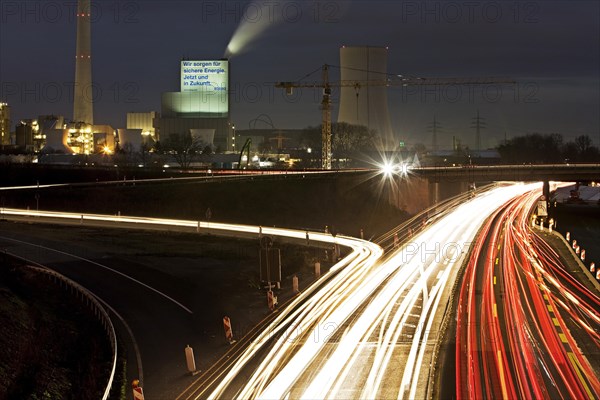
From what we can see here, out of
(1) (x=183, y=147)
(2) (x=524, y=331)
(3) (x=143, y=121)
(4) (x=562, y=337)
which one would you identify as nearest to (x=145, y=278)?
(2) (x=524, y=331)

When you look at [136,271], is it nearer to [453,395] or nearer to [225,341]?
[225,341]

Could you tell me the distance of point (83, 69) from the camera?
117 metres

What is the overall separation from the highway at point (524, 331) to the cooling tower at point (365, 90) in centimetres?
6359

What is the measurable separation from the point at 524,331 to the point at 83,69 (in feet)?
347

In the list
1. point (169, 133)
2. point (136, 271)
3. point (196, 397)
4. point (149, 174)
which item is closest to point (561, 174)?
point (149, 174)

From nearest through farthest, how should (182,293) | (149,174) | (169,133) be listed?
(182,293)
(149,174)
(169,133)

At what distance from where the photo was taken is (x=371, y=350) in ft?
63.9

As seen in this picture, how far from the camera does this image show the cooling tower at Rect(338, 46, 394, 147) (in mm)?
100938

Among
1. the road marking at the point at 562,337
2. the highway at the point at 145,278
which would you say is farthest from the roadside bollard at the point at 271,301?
the road marking at the point at 562,337

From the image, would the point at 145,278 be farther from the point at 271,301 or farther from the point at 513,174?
the point at 513,174

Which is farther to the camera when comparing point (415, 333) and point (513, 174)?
point (513, 174)

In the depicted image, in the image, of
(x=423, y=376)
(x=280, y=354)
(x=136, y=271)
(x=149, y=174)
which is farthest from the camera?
(x=149, y=174)

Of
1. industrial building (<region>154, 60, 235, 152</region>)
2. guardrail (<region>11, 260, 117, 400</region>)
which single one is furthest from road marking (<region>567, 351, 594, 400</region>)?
industrial building (<region>154, 60, 235, 152</region>)

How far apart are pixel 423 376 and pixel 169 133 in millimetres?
128583
